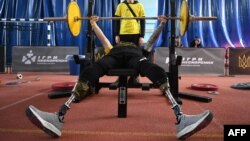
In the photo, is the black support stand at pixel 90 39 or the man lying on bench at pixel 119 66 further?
the black support stand at pixel 90 39

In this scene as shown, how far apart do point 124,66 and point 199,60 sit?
4.04m

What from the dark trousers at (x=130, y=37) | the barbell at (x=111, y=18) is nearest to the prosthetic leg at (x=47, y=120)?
the barbell at (x=111, y=18)

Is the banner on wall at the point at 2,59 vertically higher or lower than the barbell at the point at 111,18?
lower

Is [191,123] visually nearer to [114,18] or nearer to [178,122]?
[178,122]

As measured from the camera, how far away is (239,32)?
28.1 ft

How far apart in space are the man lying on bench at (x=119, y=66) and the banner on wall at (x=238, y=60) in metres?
4.36

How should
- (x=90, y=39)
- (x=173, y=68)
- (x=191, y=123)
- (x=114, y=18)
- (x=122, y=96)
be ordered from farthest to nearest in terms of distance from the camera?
1. (x=90, y=39)
2. (x=173, y=68)
3. (x=114, y=18)
4. (x=122, y=96)
5. (x=191, y=123)

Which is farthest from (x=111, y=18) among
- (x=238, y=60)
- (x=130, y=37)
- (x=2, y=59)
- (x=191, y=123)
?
(x=238, y=60)

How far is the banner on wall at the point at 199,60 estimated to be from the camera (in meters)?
6.09

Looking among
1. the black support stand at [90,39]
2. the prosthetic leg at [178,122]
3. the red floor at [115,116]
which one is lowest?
the red floor at [115,116]

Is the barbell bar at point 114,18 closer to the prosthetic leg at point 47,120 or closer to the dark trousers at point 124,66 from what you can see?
the dark trousers at point 124,66

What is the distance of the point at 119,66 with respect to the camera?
2.34 metres

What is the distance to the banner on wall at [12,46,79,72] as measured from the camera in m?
6.09

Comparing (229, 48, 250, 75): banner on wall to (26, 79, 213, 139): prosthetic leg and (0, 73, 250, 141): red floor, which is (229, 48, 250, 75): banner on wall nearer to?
(0, 73, 250, 141): red floor
